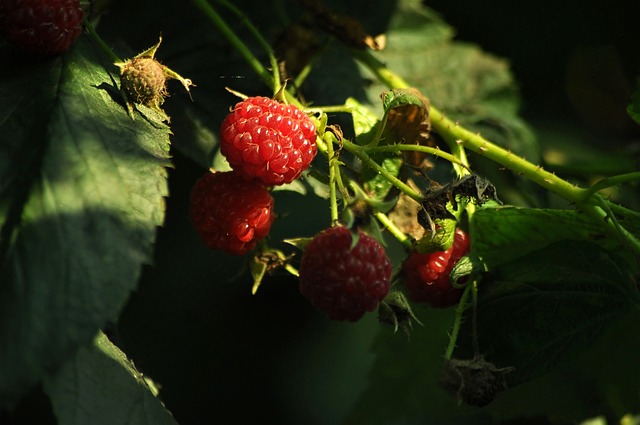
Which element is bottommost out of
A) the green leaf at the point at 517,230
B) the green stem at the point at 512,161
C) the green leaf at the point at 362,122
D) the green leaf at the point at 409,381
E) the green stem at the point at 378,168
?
the green leaf at the point at 409,381

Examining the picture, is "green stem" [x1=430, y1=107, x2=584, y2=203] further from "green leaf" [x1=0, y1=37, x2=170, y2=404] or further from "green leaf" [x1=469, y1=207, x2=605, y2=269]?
"green leaf" [x1=0, y1=37, x2=170, y2=404]

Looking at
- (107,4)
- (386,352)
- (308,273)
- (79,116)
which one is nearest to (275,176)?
(308,273)

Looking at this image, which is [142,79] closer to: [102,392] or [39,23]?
[39,23]

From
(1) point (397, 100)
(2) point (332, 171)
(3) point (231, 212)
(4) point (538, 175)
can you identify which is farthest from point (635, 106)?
(3) point (231, 212)

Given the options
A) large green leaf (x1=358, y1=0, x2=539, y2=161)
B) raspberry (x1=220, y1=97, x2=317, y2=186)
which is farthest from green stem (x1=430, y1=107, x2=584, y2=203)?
large green leaf (x1=358, y1=0, x2=539, y2=161)

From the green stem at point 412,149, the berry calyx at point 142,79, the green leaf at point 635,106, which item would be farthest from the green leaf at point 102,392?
the green leaf at point 635,106

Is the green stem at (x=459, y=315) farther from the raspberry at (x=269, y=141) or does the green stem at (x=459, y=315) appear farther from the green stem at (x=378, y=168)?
the raspberry at (x=269, y=141)

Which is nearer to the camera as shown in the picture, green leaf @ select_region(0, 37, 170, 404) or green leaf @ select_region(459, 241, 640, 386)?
green leaf @ select_region(0, 37, 170, 404)
